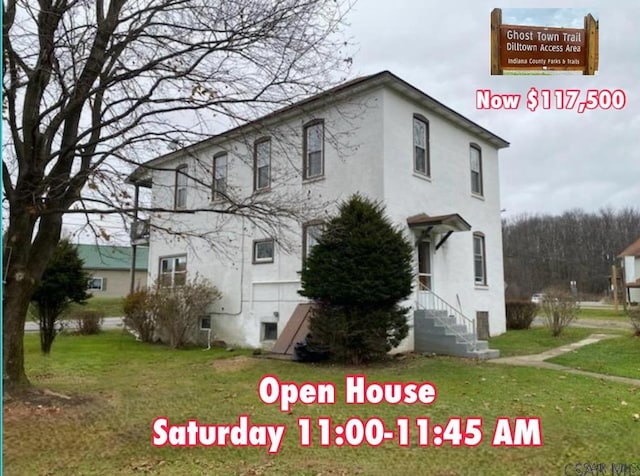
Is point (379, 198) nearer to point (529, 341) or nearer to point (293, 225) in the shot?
point (293, 225)

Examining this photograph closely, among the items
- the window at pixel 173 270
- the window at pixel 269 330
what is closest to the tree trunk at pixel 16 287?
the window at pixel 269 330

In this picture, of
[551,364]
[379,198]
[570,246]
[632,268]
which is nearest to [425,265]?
[379,198]

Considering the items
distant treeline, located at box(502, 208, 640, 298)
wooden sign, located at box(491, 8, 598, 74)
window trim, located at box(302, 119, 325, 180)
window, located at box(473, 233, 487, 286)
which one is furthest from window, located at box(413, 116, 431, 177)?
distant treeline, located at box(502, 208, 640, 298)

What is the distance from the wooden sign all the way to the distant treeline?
6088 centimetres

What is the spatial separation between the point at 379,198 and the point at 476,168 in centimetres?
591

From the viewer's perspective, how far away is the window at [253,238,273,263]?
606 inches

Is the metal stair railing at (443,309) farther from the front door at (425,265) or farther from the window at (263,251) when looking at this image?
the window at (263,251)

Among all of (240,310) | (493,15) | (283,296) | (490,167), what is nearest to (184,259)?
(240,310)

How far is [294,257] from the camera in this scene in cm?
1448

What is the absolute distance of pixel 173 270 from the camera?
1931 centimetres

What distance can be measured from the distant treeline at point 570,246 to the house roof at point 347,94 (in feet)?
169

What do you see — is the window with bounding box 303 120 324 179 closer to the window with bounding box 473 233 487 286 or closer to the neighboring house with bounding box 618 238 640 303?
the window with bounding box 473 233 487 286

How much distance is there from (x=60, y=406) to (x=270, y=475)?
415cm

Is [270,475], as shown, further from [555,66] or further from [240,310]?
[240,310]
